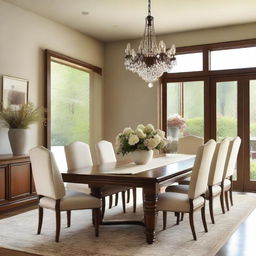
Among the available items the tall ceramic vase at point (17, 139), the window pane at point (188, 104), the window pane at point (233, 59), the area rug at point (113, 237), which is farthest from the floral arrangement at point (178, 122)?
the tall ceramic vase at point (17, 139)

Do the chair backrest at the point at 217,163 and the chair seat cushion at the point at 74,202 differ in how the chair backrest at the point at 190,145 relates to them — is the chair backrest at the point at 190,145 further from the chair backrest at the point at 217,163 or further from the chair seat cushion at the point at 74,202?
the chair seat cushion at the point at 74,202

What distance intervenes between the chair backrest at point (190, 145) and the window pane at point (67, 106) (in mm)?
2255

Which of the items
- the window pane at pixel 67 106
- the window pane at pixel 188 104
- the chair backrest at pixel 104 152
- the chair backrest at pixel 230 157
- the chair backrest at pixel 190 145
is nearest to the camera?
the chair backrest at pixel 230 157

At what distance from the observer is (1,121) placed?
223 inches

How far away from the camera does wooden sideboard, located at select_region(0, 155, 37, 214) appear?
5.09 metres

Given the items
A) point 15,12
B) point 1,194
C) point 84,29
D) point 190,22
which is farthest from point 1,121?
point 190,22

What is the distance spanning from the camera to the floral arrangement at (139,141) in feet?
14.4

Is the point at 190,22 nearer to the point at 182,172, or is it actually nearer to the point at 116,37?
the point at 116,37

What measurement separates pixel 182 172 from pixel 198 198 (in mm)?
326

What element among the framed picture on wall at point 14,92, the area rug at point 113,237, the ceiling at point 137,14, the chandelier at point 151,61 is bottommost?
the area rug at point 113,237

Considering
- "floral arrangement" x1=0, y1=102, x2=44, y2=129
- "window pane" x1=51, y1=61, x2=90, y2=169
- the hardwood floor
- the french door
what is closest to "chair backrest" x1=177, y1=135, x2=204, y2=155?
the french door

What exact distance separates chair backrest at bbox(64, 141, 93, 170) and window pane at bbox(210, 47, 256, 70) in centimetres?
368

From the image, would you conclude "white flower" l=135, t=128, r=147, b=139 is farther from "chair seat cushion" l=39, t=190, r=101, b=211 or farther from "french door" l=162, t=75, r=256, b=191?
"french door" l=162, t=75, r=256, b=191

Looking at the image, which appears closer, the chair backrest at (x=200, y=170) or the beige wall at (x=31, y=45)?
the chair backrest at (x=200, y=170)
